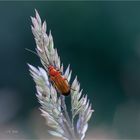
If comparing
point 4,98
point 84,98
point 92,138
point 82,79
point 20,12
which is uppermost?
point 20,12

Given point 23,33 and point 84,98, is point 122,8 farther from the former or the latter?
point 84,98

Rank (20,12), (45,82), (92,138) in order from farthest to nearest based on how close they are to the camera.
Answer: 1. (20,12)
2. (92,138)
3. (45,82)

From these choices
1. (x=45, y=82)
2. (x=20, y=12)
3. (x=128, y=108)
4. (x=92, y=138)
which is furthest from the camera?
(x=20, y=12)

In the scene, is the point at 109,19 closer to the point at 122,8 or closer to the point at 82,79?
the point at 122,8

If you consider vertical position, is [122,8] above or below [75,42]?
above

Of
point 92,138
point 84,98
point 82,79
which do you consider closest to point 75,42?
point 82,79

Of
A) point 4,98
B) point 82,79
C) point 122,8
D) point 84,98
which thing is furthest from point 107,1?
point 84,98

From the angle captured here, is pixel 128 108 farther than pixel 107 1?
No
